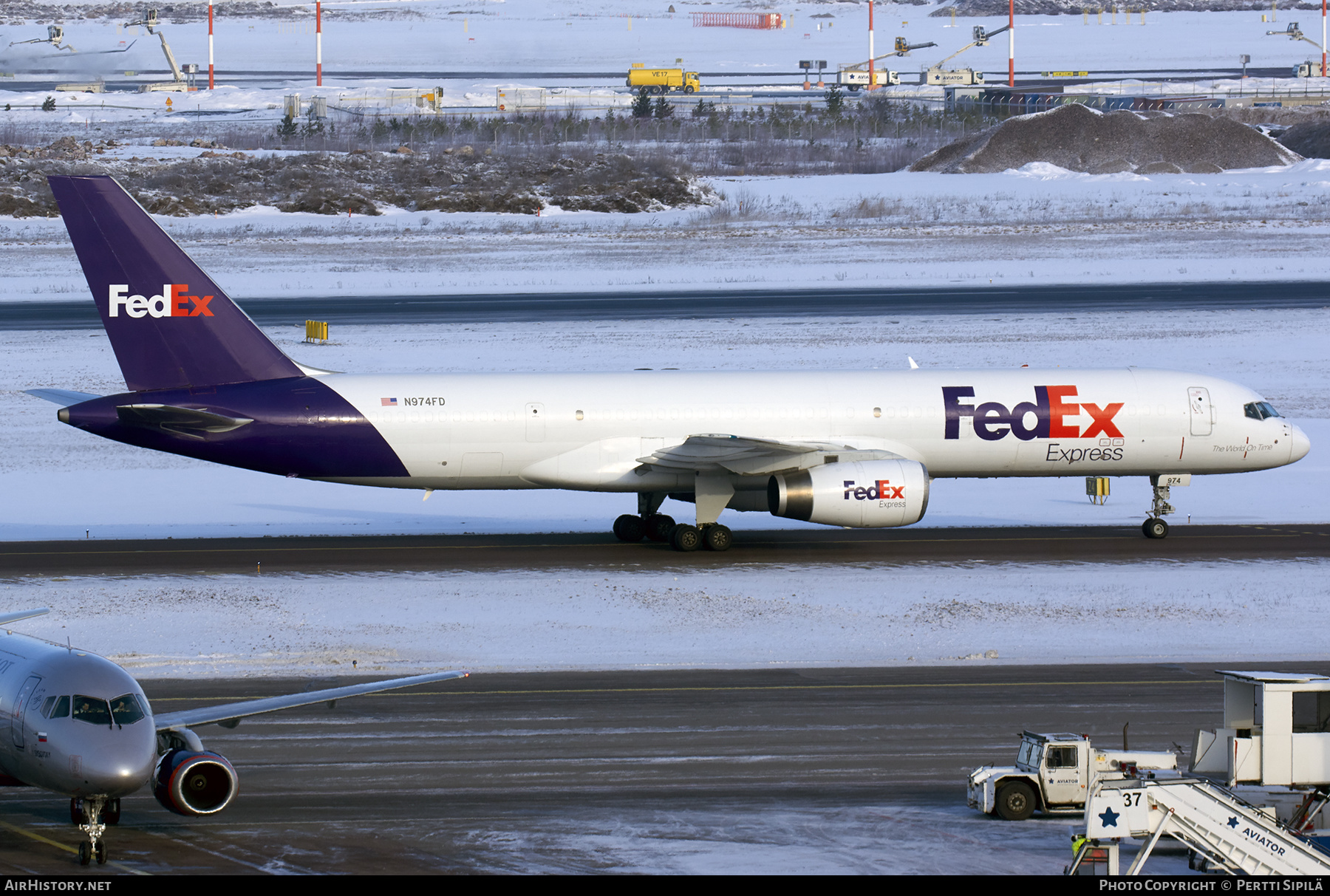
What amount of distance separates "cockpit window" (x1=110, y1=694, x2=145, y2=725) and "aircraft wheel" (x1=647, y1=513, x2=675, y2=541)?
838 inches

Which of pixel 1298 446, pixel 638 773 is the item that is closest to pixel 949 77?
pixel 1298 446

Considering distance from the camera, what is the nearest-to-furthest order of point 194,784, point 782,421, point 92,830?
1. point 92,830
2. point 194,784
3. point 782,421

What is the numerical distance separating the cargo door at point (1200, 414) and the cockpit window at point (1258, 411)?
40.5 inches

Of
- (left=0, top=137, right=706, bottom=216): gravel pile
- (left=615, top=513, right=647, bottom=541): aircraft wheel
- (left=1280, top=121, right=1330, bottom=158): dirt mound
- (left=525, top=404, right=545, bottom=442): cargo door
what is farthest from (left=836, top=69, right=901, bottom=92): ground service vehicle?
(left=525, top=404, right=545, bottom=442): cargo door

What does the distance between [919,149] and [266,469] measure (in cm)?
10033

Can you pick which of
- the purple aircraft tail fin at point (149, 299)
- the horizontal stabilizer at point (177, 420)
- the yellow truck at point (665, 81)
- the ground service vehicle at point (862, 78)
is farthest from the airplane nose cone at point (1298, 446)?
the ground service vehicle at point (862, 78)

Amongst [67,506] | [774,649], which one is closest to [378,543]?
[67,506]

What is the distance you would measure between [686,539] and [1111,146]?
89260mm

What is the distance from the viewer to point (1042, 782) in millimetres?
20047

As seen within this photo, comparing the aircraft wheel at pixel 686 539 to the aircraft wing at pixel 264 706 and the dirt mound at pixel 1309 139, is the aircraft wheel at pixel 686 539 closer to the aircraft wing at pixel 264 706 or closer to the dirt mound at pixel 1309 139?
the aircraft wing at pixel 264 706

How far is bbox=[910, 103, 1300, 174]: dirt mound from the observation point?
116 metres

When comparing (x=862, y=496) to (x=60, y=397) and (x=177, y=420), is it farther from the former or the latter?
(x=60, y=397)

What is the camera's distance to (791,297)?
240 feet

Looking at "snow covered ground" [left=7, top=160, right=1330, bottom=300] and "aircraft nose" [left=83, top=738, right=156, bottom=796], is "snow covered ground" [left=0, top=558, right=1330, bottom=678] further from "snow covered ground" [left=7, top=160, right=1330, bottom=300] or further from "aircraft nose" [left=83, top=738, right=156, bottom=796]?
"snow covered ground" [left=7, top=160, right=1330, bottom=300]
